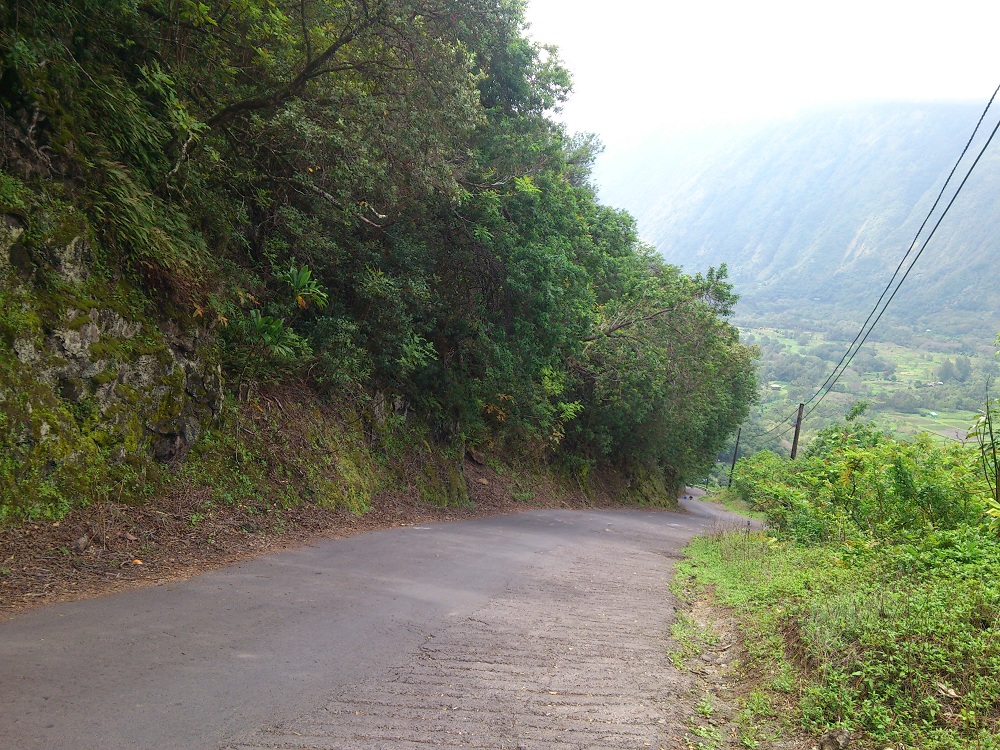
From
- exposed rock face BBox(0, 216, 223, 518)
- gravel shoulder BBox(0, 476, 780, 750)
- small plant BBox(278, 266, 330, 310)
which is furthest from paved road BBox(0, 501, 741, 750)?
small plant BBox(278, 266, 330, 310)

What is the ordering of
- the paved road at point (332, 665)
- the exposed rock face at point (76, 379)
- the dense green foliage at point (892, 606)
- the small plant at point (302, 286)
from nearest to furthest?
the paved road at point (332, 665)
the dense green foliage at point (892, 606)
the exposed rock face at point (76, 379)
the small plant at point (302, 286)

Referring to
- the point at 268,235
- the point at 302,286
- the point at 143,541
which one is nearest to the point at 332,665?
the point at 143,541

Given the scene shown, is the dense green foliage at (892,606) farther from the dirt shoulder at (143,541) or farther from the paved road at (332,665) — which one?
the dirt shoulder at (143,541)

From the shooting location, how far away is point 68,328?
7.52 meters

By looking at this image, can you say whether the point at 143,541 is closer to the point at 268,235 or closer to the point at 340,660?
the point at 340,660

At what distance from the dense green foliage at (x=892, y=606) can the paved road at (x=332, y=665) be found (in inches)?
47.9

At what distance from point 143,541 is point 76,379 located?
1915mm

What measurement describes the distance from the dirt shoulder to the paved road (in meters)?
0.38

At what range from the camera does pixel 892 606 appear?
5973mm

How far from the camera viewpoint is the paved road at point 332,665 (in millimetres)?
3986

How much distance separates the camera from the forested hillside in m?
7.54

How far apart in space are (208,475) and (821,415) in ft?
348

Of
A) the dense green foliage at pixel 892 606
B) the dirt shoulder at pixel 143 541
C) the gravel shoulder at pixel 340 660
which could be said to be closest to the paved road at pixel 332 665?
the gravel shoulder at pixel 340 660

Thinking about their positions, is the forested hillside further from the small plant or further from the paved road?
the paved road
